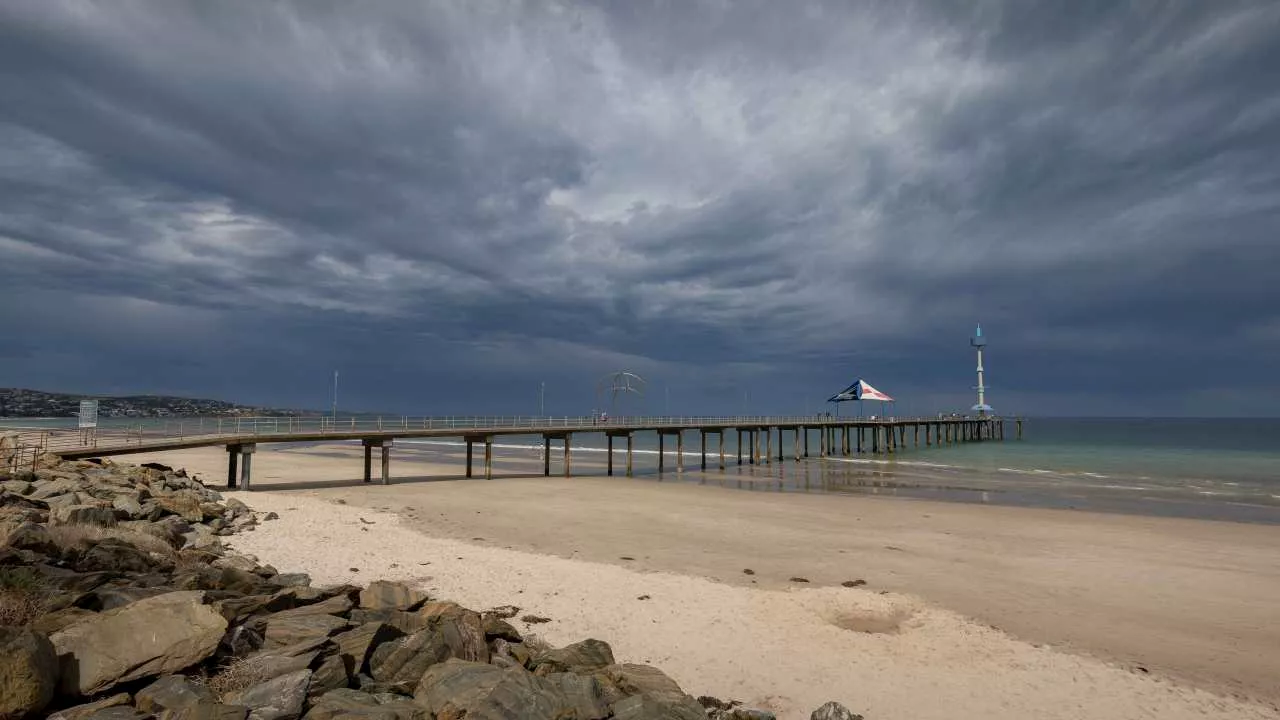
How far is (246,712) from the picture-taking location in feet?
18.1

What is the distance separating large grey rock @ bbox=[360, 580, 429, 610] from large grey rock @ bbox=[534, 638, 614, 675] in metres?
2.28

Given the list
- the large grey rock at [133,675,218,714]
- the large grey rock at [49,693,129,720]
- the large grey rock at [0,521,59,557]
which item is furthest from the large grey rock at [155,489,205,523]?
the large grey rock at [49,693,129,720]

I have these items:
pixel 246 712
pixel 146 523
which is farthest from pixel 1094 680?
pixel 146 523

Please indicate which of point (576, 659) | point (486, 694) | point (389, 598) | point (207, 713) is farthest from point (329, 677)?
point (576, 659)

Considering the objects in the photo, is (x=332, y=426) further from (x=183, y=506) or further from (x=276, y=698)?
(x=276, y=698)

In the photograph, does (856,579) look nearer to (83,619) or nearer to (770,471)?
(83,619)

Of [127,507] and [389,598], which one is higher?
[127,507]

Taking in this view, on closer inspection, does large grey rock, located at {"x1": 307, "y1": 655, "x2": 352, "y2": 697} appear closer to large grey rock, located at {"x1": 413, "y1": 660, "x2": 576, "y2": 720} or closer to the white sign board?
large grey rock, located at {"x1": 413, "y1": 660, "x2": 576, "y2": 720}

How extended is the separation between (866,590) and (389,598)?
1026cm

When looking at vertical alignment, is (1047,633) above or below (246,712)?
below

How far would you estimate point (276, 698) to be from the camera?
19.0 feet

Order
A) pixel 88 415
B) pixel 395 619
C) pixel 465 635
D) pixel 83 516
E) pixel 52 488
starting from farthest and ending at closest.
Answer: pixel 88 415 < pixel 52 488 < pixel 83 516 < pixel 395 619 < pixel 465 635

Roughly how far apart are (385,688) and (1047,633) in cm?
1168

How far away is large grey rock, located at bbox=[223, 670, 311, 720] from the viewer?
5.59 m
